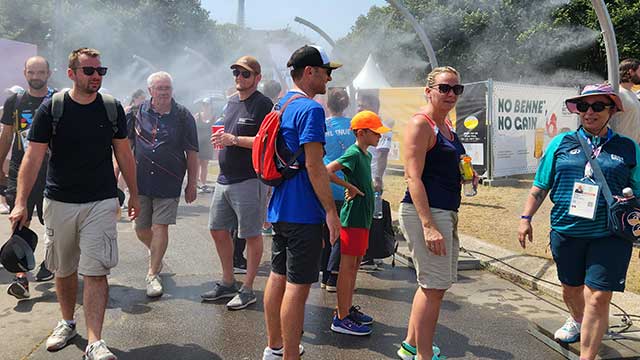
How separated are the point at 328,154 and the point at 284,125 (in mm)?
1803

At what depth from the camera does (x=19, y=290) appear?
4.82 m

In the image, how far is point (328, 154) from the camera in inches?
200

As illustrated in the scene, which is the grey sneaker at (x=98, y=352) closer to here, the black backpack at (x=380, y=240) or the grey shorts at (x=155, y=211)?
the grey shorts at (x=155, y=211)

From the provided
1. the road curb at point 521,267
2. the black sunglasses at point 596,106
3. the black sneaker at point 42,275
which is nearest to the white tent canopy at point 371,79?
the road curb at point 521,267

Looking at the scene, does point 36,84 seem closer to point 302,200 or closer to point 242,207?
point 242,207

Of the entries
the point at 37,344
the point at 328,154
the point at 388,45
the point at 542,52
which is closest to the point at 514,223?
the point at 328,154

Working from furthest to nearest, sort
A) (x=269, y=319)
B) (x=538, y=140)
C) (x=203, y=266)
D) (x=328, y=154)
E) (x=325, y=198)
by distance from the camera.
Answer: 1. (x=538, y=140)
2. (x=203, y=266)
3. (x=328, y=154)
4. (x=269, y=319)
5. (x=325, y=198)

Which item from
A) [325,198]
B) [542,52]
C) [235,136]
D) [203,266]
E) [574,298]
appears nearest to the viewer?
[325,198]

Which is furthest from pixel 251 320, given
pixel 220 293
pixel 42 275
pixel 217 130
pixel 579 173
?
pixel 579 173

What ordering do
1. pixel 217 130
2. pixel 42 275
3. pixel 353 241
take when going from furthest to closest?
pixel 42 275, pixel 217 130, pixel 353 241

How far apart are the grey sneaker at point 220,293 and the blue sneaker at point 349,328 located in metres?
A: 1.16

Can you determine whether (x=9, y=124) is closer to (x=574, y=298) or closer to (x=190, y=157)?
(x=190, y=157)

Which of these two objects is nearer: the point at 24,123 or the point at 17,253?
the point at 17,253

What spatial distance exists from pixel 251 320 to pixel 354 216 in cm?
114
